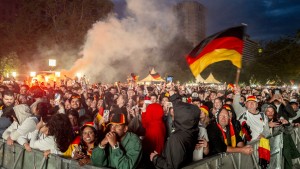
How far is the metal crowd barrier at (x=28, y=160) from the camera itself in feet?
12.9

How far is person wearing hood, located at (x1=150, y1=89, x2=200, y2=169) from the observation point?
11.1ft

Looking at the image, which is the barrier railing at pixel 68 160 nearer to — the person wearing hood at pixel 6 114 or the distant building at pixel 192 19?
the person wearing hood at pixel 6 114

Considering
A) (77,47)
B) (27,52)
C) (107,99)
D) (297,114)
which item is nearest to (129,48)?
(77,47)

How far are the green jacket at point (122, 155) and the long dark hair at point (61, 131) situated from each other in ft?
2.92

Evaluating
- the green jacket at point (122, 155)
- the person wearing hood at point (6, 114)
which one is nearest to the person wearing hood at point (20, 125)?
the person wearing hood at point (6, 114)

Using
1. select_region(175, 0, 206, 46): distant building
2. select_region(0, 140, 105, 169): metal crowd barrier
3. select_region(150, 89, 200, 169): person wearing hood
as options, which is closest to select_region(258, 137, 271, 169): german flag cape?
select_region(150, 89, 200, 169): person wearing hood

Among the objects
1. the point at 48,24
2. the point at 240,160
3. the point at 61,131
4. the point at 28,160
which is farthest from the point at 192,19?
the point at 61,131

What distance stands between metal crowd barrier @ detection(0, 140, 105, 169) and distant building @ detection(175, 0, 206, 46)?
286ft

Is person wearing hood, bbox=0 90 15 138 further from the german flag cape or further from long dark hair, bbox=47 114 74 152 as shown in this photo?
the german flag cape

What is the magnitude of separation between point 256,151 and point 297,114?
379 centimetres

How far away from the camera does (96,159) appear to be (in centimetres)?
355

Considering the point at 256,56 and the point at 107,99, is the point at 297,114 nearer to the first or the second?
the point at 107,99

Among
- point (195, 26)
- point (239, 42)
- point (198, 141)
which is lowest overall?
point (198, 141)

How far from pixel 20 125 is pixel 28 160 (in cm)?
83
